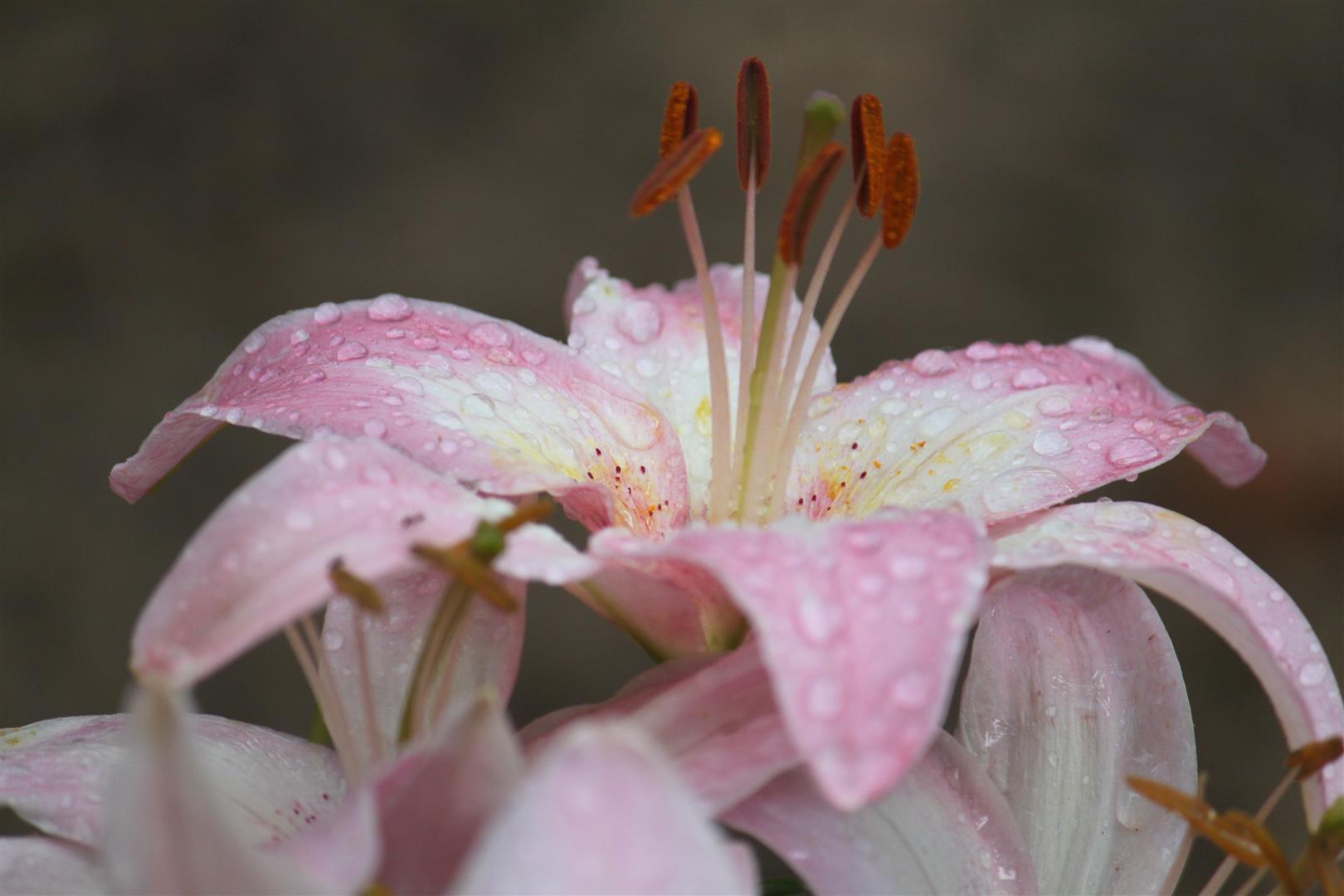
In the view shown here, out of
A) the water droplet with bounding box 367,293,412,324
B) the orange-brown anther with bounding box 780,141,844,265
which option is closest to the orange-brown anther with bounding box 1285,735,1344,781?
the orange-brown anther with bounding box 780,141,844,265

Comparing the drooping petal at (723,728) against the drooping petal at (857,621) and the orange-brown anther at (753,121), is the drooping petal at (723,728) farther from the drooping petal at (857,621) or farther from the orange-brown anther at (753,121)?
the orange-brown anther at (753,121)

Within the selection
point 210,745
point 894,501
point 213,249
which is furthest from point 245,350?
point 213,249

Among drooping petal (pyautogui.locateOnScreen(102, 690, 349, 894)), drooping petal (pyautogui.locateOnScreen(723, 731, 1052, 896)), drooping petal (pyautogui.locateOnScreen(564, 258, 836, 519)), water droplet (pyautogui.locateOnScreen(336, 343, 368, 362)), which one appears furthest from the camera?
drooping petal (pyautogui.locateOnScreen(564, 258, 836, 519))

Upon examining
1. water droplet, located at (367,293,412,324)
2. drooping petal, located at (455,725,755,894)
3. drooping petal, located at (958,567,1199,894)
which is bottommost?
drooping petal, located at (958,567,1199,894)

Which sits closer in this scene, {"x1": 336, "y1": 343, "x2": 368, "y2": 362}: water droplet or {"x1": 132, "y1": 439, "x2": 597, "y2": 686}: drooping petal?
{"x1": 132, "y1": 439, "x2": 597, "y2": 686}: drooping petal

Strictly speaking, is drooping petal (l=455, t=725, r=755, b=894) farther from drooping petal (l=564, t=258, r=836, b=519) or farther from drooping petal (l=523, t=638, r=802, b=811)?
drooping petal (l=564, t=258, r=836, b=519)

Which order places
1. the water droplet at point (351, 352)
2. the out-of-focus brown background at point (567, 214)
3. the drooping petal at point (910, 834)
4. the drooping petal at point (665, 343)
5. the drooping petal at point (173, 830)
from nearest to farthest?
the drooping petal at point (173, 830) → the drooping petal at point (910, 834) → the water droplet at point (351, 352) → the drooping petal at point (665, 343) → the out-of-focus brown background at point (567, 214)

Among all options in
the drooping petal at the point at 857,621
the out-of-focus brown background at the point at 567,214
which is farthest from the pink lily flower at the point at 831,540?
the out-of-focus brown background at the point at 567,214
